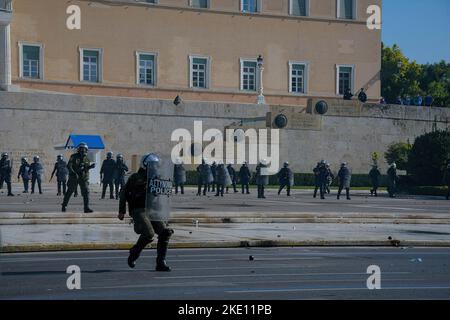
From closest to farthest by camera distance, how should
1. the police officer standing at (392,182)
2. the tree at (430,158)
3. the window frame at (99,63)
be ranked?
the police officer standing at (392,182) < the tree at (430,158) < the window frame at (99,63)

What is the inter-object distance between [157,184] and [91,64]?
154 feet

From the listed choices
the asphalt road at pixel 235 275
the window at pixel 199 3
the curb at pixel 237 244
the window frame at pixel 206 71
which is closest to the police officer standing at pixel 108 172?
the curb at pixel 237 244

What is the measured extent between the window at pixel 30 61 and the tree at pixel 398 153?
2208 cm

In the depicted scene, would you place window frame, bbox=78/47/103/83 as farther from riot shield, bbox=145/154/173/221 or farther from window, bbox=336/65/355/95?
riot shield, bbox=145/154/173/221

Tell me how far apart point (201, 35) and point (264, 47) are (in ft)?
15.0

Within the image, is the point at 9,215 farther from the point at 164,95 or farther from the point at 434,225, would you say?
the point at 164,95

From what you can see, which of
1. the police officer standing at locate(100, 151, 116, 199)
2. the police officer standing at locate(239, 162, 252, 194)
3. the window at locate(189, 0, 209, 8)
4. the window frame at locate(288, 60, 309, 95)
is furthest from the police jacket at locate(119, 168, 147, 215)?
the window frame at locate(288, 60, 309, 95)

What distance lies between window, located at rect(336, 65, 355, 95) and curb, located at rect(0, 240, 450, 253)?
153 ft

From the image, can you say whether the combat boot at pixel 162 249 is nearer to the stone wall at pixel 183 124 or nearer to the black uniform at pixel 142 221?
the black uniform at pixel 142 221

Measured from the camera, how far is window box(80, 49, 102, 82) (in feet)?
203

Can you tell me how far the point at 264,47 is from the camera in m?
67.4

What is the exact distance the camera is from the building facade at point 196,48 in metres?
60.3

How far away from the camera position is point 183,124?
58.8 m
